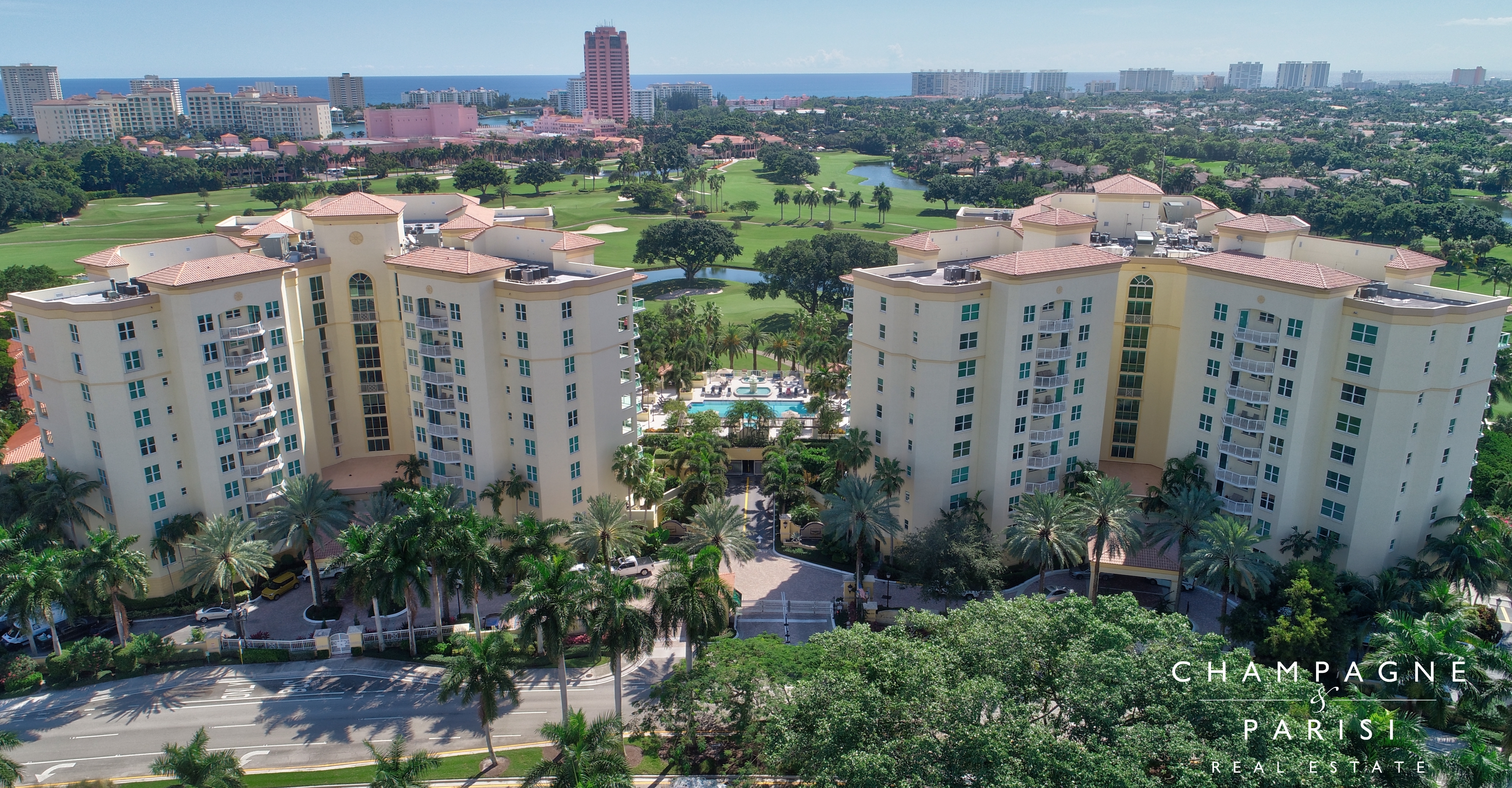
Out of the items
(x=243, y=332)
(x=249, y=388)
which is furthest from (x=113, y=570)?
(x=243, y=332)

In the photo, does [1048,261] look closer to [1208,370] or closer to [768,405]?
[1208,370]

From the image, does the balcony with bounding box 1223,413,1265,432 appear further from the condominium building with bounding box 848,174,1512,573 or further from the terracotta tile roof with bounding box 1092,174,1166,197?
the terracotta tile roof with bounding box 1092,174,1166,197

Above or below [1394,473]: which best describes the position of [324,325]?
above

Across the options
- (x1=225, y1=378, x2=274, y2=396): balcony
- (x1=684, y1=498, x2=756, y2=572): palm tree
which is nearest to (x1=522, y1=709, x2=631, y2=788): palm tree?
(x1=684, y1=498, x2=756, y2=572): palm tree

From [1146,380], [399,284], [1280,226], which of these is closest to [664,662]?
[399,284]

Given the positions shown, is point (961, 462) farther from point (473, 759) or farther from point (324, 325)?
point (324, 325)
